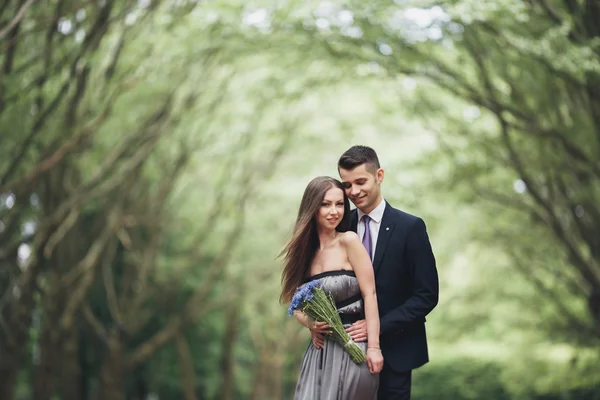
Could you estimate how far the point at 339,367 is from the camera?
4715 millimetres

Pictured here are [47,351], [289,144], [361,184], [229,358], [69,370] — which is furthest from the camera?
[229,358]

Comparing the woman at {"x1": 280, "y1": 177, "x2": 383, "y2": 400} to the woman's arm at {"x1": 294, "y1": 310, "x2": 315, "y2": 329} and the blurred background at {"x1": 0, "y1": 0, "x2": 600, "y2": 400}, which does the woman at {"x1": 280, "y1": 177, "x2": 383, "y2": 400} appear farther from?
the blurred background at {"x1": 0, "y1": 0, "x2": 600, "y2": 400}

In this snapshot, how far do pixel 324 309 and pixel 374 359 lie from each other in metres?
0.36

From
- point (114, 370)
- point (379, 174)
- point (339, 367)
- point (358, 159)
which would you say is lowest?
point (114, 370)

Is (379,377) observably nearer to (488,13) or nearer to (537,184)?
(488,13)

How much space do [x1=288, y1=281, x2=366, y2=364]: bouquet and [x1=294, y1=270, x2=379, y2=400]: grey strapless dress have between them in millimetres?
62

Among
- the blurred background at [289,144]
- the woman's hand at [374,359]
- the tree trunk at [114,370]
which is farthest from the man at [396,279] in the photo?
the tree trunk at [114,370]

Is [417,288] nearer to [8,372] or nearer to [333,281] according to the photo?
[333,281]

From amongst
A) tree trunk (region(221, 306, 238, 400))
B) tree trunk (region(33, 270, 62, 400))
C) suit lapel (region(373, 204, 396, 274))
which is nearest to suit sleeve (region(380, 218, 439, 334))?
suit lapel (region(373, 204, 396, 274))

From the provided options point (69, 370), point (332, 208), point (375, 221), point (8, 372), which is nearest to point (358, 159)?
point (332, 208)

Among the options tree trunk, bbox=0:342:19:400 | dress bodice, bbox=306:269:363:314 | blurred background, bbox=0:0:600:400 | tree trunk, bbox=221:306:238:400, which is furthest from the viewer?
tree trunk, bbox=221:306:238:400

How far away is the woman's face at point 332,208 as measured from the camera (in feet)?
15.7

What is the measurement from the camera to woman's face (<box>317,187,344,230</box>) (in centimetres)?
478

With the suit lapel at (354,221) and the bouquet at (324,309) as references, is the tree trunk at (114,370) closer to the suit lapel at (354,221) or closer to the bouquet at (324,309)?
the suit lapel at (354,221)
